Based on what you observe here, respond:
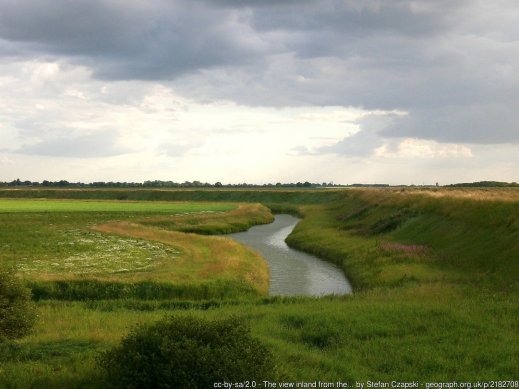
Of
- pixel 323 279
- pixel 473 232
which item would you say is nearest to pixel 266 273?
pixel 323 279

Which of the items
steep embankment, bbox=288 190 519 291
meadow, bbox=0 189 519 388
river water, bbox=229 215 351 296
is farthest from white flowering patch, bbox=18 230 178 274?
steep embankment, bbox=288 190 519 291

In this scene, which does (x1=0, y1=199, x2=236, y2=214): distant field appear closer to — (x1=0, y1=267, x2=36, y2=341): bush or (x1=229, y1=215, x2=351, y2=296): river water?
(x1=229, y1=215, x2=351, y2=296): river water

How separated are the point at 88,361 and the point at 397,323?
12067 millimetres

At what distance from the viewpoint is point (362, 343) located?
18.0 metres

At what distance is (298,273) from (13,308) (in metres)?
26.8

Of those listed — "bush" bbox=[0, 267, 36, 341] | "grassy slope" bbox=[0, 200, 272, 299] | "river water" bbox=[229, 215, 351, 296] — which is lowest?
"river water" bbox=[229, 215, 351, 296]

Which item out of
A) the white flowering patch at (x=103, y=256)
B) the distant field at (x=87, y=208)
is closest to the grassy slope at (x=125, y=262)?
the white flowering patch at (x=103, y=256)

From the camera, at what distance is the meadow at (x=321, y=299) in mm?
15336

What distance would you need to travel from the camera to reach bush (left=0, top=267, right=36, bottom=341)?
17219mm

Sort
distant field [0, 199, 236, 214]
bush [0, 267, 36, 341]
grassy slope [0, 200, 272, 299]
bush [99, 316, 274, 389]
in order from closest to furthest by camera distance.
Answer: bush [99, 316, 274, 389] → bush [0, 267, 36, 341] → grassy slope [0, 200, 272, 299] → distant field [0, 199, 236, 214]

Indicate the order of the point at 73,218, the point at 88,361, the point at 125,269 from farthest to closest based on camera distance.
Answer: the point at 73,218 → the point at 125,269 → the point at 88,361

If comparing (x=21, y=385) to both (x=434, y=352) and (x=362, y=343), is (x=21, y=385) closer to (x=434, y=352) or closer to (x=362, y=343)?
(x=362, y=343)

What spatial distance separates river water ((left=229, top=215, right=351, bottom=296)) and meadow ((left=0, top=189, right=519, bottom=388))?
1.34m

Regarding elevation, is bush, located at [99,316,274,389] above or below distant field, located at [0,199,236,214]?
below
